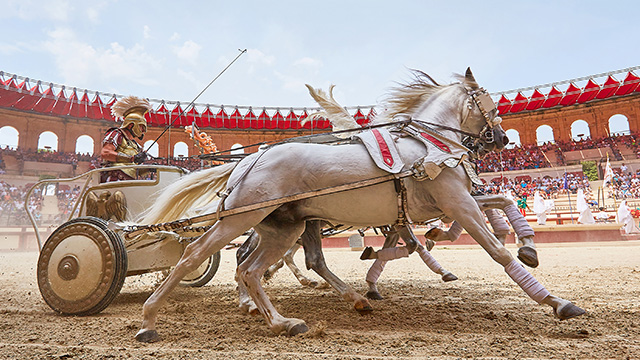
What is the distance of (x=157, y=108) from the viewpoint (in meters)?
28.5

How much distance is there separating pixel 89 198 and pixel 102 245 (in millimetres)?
804

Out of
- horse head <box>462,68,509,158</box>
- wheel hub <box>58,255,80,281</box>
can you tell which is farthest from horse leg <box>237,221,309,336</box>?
horse head <box>462,68,509,158</box>

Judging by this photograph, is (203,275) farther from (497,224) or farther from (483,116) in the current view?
(483,116)

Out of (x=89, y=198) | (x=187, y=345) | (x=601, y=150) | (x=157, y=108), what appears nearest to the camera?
(x=187, y=345)

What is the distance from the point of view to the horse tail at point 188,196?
10.3 ft

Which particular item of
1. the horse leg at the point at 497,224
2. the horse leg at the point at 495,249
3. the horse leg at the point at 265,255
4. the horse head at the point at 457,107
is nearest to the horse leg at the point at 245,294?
the horse leg at the point at 265,255

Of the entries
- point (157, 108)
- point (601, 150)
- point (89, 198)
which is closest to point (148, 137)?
point (157, 108)

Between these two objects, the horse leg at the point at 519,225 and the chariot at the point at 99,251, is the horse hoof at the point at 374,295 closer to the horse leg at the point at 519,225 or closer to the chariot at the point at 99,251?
the horse leg at the point at 519,225

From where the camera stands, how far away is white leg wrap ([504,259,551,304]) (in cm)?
244

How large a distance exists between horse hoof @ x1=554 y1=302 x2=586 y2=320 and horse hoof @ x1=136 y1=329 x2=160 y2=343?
8.71ft

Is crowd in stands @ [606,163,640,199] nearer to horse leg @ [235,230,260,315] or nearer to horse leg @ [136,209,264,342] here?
horse leg @ [235,230,260,315]

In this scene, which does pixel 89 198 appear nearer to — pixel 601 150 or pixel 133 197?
pixel 133 197

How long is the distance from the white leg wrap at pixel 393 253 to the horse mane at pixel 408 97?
1.24m

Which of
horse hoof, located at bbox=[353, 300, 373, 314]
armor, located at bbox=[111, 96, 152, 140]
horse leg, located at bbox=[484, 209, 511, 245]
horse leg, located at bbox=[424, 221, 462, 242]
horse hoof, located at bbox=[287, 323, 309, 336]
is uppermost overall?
armor, located at bbox=[111, 96, 152, 140]
